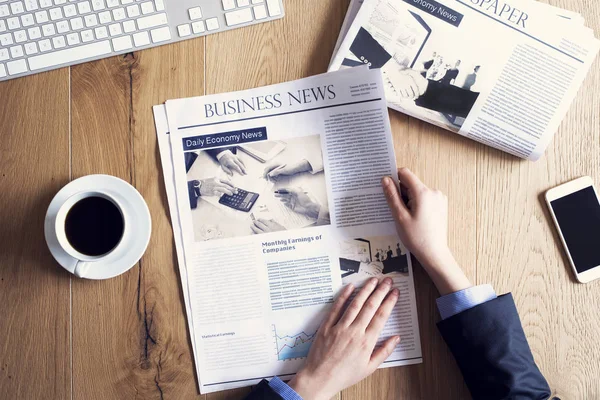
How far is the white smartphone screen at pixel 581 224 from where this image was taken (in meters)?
0.67

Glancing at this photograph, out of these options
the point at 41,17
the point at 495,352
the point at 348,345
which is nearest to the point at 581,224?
the point at 495,352

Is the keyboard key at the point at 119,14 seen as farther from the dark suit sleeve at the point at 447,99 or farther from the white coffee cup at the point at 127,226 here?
the dark suit sleeve at the point at 447,99

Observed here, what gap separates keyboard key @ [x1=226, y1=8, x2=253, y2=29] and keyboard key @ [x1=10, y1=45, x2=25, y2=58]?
0.28 meters

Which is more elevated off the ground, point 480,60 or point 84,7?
point 480,60

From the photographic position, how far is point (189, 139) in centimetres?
69

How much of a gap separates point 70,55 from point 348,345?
54 centimetres

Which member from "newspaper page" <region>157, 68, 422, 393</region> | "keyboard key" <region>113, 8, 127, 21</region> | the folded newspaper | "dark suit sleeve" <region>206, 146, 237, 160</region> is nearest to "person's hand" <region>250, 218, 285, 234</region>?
"newspaper page" <region>157, 68, 422, 393</region>

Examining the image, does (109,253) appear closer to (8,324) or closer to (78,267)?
(78,267)

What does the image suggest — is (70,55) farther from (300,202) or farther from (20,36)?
(300,202)

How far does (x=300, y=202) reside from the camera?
2.23 ft

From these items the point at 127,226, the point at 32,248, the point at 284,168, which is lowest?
the point at 32,248

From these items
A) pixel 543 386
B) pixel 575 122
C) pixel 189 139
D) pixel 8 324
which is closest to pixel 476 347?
pixel 543 386

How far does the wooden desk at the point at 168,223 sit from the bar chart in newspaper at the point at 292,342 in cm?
9

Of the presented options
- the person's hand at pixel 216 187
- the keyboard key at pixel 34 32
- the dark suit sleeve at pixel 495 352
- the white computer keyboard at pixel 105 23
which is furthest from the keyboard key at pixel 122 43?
the dark suit sleeve at pixel 495 352
